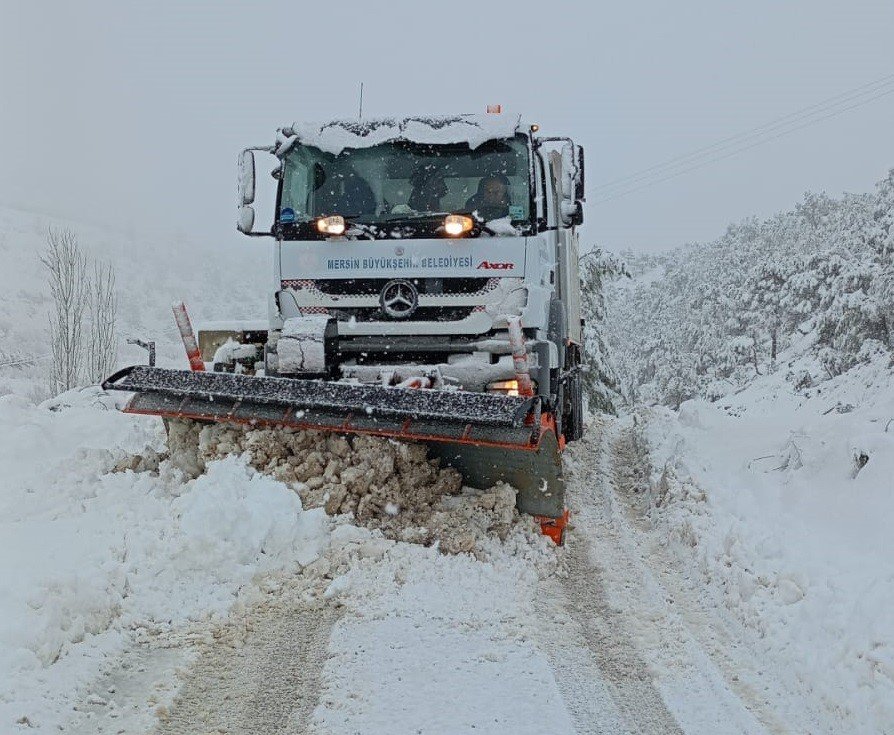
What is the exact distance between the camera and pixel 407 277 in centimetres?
615

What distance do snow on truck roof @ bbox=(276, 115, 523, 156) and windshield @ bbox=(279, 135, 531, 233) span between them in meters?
0.06

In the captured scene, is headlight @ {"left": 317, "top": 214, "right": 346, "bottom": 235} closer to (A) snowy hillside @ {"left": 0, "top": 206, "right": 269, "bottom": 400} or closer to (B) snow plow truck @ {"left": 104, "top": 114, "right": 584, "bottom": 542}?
(B) snow plow truck @ {"left": 104, "top": 114, "right": 584, "bottom": 542}

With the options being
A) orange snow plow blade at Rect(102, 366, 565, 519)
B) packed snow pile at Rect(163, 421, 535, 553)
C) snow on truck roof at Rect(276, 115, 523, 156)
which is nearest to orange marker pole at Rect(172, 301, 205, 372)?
orange snow plow blade at Rect(102, 366, 565, 519)

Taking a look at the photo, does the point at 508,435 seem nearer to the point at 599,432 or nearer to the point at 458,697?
the point at 458,697

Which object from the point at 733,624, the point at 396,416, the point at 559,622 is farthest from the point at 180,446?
the point at 733,624

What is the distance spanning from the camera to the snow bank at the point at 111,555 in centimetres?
311

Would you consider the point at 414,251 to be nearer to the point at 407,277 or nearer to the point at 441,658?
the point at 407,277

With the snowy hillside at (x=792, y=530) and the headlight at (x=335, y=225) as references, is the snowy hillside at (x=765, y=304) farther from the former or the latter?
the headlight at (x=335, y=225)

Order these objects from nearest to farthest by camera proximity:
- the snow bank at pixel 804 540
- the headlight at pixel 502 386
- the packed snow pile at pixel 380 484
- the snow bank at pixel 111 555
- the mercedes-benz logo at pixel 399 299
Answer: the snow bank at pixel 111 555 < the snow bank at pixel 804 540 < the packed snow pile at pixel 380 484 < the headlight at pixel 502 386 < the mercedes-benz logo at pixel 399 299

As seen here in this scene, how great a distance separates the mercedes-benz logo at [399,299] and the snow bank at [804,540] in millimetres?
2558

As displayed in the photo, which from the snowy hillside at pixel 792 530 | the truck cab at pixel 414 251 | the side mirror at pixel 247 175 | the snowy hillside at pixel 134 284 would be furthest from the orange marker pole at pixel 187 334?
the snowy hillside at pixel 134 284

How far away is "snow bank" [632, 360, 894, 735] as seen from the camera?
127 inches

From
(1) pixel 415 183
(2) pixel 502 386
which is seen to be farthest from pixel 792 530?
(1) pixel 415 183

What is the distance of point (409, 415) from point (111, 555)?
70.5 inches
